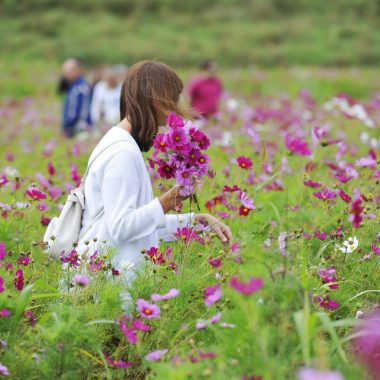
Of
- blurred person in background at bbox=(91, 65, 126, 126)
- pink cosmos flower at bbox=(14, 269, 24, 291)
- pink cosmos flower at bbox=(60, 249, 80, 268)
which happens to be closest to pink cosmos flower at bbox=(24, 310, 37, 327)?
pink cosmos flower at bbox=(14, 269, 24, 291)

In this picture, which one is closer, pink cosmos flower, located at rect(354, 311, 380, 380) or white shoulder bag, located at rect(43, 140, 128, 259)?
pink cosmos flower, located at rect(354, 311, 380, 380)

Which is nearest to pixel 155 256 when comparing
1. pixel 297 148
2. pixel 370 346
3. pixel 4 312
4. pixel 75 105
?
pixel 4 312

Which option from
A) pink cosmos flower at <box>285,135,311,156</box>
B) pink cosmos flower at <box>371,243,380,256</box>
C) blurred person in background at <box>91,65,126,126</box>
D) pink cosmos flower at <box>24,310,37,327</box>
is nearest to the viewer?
pink cosmos flower at <box>24,310,37,327</box>

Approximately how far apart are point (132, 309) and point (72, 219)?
0.44m

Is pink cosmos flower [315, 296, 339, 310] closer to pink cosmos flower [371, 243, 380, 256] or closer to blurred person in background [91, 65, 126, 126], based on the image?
pink cosmos flower [371, 243, 380, 256]

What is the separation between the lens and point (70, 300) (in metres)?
2.58

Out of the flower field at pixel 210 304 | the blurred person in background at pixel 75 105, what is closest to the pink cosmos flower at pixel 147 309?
the flower field at pixel 210 304

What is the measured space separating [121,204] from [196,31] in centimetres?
2117

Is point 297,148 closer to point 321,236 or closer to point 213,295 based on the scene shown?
point 321,236

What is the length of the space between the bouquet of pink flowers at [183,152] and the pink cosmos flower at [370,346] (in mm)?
735

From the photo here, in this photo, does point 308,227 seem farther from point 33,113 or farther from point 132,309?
point 33,113

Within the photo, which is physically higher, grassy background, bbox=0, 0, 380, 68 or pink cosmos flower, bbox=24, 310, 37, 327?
pink cosmos flower, bbox=24, 310, 37, 327

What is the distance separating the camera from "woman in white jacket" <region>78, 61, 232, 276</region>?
8.59 ft

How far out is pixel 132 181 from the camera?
2631 millimetres
